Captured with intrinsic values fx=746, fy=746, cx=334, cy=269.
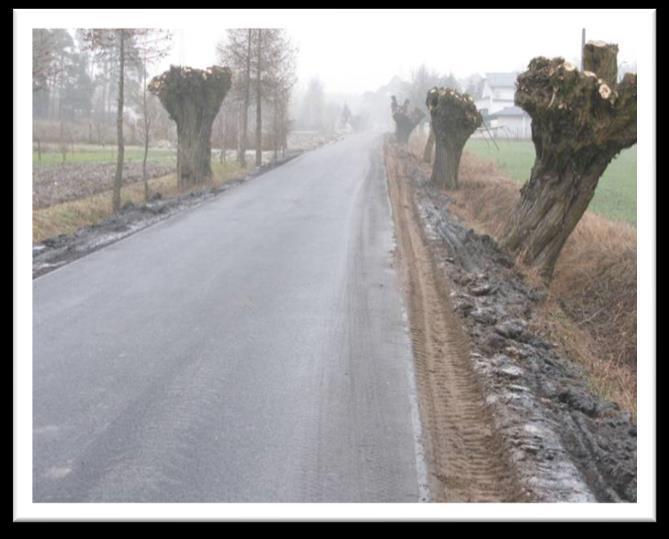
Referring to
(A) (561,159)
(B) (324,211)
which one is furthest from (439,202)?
(A) (561,159)

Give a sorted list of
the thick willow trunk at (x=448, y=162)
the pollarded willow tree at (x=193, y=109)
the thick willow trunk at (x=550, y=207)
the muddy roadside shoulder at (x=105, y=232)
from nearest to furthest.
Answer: the thick willow trunk at (x=550, y=207), the muddy roadside shoulder at (x=105, y=232), the thick willow trunk at (x=448, y=162), the pollarded willow tree at (x=193, y=109)

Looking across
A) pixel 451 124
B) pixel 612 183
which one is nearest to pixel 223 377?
pixel 451 124

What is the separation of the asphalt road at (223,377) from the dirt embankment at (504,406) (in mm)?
288

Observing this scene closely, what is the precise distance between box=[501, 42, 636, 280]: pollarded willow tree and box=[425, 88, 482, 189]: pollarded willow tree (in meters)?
11.0

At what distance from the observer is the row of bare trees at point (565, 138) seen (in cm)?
1036

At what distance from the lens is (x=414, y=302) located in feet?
30.2

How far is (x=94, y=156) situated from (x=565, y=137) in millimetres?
30618

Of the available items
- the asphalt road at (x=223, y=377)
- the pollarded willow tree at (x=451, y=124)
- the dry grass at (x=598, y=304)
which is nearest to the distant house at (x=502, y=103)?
the pollarded willow tree at (x=451, y=124)

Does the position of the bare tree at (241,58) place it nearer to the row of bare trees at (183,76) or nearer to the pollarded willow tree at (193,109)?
the row of bare trees at (183,76)

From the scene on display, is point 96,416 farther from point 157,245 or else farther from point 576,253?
point 576,253

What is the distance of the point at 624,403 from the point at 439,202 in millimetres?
13141

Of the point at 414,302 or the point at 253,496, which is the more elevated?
the point at 414,302

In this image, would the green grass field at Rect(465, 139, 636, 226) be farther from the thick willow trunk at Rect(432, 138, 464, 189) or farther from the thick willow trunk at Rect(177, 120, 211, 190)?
the thick willow trunk at Rect(177, 120, 211, 190)

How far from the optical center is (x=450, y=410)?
5.92m
